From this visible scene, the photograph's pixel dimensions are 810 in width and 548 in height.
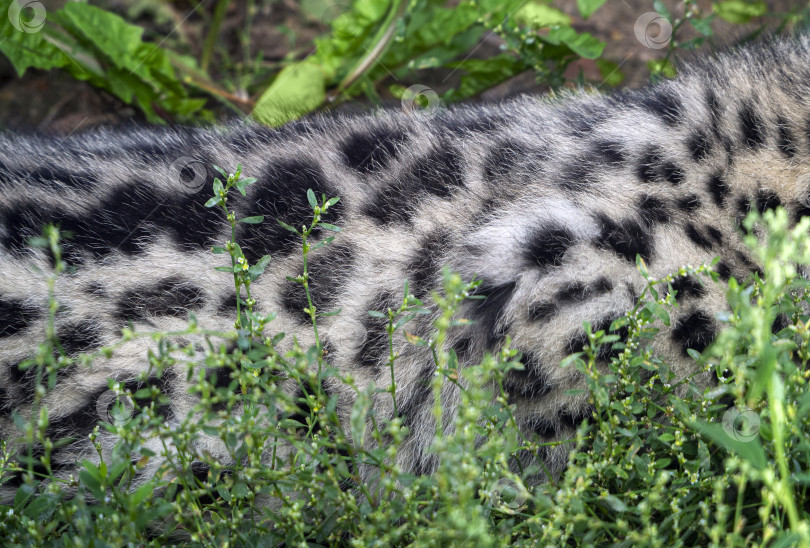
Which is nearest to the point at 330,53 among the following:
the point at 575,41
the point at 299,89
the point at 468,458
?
the point at 299,89

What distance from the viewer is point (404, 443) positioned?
1.97 meters

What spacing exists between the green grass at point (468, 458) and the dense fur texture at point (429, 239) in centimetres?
9

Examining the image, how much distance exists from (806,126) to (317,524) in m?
1.56

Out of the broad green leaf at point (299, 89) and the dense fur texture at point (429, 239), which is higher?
the dense fur texture at point (429, 239)

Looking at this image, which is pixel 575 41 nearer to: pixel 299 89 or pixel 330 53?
pixel 330 53

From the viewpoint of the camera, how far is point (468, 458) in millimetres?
1358

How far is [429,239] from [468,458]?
28.8 inches

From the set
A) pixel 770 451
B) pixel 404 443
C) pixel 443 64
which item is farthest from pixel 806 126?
pixel 443 64

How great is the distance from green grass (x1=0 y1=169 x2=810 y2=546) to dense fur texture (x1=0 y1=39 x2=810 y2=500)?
0.30 ft

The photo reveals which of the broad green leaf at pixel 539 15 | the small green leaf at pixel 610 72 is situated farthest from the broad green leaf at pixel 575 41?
the small green leaf at pixel 610 72

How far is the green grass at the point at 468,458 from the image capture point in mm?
1366

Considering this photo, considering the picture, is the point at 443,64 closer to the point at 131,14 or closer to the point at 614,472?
the point at 131,14

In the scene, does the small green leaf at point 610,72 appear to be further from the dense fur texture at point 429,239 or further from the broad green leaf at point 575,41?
the dense fur texture at point 429,239

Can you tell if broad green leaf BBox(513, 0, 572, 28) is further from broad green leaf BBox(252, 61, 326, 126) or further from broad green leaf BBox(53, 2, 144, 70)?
broad green leaf BBox(53, 2, 144, 70)
